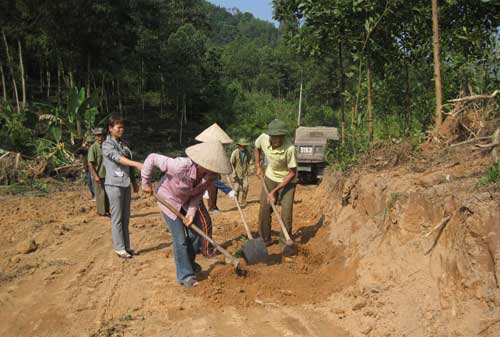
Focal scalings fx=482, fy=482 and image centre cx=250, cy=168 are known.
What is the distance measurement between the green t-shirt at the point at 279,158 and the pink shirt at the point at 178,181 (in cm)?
148

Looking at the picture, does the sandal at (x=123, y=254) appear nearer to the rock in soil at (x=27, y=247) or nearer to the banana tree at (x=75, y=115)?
the rock in soil at (x=27, y=247)

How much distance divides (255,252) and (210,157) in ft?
5.32

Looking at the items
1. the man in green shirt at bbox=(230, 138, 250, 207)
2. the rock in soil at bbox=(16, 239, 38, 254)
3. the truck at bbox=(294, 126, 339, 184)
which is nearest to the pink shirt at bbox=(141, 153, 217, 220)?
the rock in soil at bbox=(16, 239, 38, 254)

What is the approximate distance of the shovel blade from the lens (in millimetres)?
5902

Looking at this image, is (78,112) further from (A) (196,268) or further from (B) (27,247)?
(A) (196,268)

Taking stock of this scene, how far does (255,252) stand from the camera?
5.90 metres

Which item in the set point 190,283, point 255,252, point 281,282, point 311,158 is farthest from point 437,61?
point 311,158

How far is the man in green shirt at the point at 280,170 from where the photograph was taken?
6359 millimetres

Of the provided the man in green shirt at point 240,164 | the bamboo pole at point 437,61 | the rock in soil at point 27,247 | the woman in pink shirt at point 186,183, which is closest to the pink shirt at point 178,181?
the woman in pink shirt at point 186,183

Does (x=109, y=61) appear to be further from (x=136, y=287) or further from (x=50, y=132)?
(x=136, y=287)

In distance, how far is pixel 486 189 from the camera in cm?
412

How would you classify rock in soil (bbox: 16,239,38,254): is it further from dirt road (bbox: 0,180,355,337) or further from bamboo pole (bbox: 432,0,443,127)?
bamboo pole (bbox: 432,0,443,127)

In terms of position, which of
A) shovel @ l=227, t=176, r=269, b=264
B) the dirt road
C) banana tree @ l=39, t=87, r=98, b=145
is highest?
banana tree @ l=39, t=87, r=98, b=145

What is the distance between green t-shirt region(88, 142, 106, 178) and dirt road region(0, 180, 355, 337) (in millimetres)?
1114
